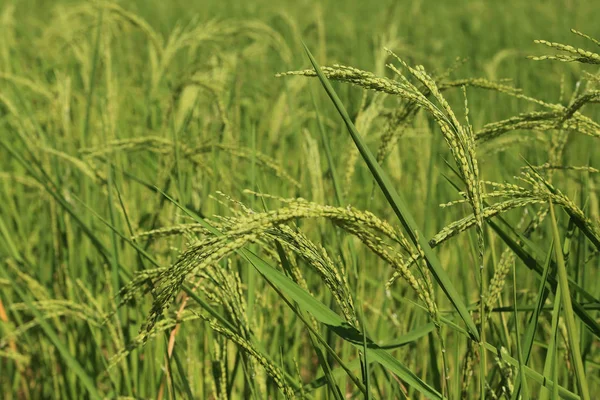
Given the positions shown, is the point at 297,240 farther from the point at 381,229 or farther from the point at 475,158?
the point at 475,158

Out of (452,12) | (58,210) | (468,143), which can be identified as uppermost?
(452,12)

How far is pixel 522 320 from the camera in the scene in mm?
1847

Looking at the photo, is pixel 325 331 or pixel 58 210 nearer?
pixel 325 331

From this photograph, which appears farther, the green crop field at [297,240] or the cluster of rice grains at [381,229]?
the green crop field at [297,240]

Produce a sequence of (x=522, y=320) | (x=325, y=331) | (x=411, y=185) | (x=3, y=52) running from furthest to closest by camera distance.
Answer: (x=3, y=52)
(x=411, y=185)
(x=522, y=320)
(x=325, y=331)

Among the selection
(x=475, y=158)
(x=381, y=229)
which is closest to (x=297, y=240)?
(x=381, y=229)

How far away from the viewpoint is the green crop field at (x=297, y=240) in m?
0.92

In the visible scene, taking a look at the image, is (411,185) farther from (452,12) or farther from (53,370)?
(452,12)

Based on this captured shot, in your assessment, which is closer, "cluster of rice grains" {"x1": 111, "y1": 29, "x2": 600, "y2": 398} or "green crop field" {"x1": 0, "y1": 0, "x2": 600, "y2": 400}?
"cluster of rice grains" {"x1": 111, "y1": 29, "x2": 600, "y2": 398}

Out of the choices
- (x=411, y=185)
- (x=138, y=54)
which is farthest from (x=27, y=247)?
(x=138, y=54)

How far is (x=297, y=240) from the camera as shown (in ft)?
2.96

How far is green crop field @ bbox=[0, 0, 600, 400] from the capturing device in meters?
0.92

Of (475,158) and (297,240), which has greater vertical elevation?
(475,158)

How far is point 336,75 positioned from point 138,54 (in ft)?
18.3
